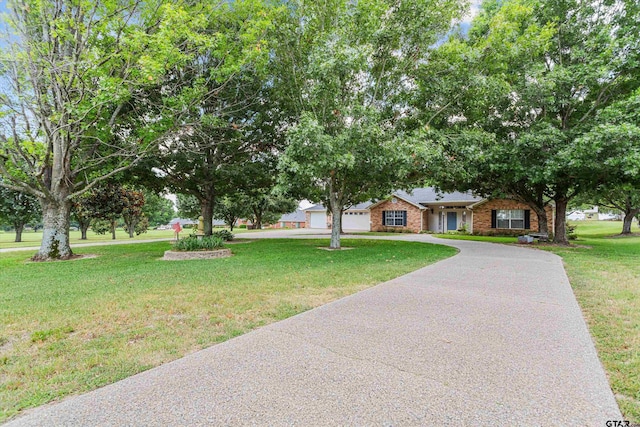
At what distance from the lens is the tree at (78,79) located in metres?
9.12

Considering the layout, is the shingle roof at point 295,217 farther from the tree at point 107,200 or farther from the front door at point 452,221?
the tree at point 107,200

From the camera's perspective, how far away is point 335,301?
529cm

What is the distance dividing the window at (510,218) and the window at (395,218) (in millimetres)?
7386

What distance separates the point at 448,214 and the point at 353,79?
1963cm

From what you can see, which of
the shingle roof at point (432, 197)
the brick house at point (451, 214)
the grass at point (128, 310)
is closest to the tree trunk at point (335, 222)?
the grass at point (128, 310)

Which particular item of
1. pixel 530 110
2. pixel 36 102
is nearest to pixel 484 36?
pixel 530 110

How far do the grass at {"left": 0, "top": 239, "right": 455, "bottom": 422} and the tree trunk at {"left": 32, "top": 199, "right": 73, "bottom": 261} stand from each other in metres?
2.42

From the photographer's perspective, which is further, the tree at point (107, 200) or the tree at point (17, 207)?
the tree at point (17, 207)

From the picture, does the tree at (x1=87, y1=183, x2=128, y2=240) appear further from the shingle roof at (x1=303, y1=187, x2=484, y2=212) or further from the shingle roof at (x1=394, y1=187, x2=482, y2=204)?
the shingle roof at (x1=394, y1=187, x2=482, y2=204)

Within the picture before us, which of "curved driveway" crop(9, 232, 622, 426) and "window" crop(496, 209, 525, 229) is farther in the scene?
"window" crop(496, 209, 525, 229)

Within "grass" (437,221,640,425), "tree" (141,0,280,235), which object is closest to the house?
"tree" (141,0,280,235)

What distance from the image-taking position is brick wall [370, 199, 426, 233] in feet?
92.3

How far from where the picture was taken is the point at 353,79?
484 inches

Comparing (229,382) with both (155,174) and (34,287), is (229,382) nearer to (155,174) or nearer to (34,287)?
(34,287)
